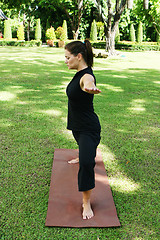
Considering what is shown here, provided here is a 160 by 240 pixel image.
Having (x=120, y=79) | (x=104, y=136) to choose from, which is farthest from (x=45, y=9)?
(x=104, y=136)

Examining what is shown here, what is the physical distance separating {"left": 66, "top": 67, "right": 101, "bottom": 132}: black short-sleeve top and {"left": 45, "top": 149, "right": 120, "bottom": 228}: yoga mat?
822 millimetres

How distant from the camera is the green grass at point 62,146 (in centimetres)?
235

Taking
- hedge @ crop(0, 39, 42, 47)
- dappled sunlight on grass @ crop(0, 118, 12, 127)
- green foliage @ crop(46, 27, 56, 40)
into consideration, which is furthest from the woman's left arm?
green foliage @ crop(46, 27, 56, 40)

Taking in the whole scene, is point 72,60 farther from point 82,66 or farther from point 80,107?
point 80,107

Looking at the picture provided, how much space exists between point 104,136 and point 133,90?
3.94 m

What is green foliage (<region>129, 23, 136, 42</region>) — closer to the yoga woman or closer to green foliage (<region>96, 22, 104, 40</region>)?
green foliage (<region>96, 22, 104, 40</region>)

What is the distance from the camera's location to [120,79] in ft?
31.9

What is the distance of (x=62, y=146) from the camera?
4.02m

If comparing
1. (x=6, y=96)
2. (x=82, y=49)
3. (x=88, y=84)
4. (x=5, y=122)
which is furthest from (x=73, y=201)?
(x=6, y=96)

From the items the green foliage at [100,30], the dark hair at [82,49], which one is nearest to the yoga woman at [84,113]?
the dark hair at [82,49]

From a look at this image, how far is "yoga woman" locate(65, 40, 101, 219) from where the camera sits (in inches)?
91.9

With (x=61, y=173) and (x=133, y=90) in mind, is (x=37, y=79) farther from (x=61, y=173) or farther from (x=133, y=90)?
(x=61, y=173)

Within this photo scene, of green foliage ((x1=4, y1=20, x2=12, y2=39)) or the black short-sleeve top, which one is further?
green foliage ((x1=4, y1=20, x2=12, y2=39))

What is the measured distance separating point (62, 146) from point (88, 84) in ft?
6.68
